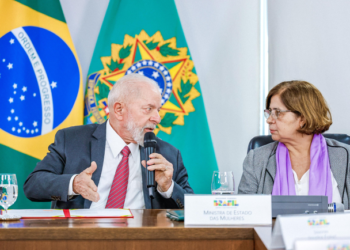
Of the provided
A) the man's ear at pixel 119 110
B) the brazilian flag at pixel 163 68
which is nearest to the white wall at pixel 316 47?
the brazilian flag at pixel 163 68

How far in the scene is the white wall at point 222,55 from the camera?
11.0ft

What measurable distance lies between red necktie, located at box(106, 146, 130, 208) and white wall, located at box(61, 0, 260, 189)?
1.44 m

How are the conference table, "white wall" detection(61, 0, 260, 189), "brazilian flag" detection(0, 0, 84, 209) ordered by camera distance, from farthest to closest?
1. "white wall" detection(61, 0, 260, 189)
2. "brazilian flag" detection(0, 0, 84, 209)
3. the conference table

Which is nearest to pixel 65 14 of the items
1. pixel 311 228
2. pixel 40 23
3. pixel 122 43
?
pixel 40 23

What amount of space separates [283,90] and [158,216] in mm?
1178

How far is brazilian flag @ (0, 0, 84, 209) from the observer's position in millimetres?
2980

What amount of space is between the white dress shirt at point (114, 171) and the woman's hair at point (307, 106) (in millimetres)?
883

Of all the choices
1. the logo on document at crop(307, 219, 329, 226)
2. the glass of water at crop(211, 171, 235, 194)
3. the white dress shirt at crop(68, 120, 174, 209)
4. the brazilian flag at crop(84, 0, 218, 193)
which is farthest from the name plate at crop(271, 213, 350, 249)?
the brazilian flag at crop(84, 0, 218, 193)

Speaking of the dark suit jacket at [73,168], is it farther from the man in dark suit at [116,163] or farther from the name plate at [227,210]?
the name plate at [227,210]

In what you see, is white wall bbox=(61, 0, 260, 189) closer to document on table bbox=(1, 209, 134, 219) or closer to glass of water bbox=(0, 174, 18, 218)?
document on table bbox=(1, 209, 134, 219)

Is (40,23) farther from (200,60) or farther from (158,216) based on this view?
(158,216)

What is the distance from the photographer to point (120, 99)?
2.23 meters

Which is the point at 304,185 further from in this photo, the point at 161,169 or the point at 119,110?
the point at 119,110

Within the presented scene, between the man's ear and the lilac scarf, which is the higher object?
the man's ear
